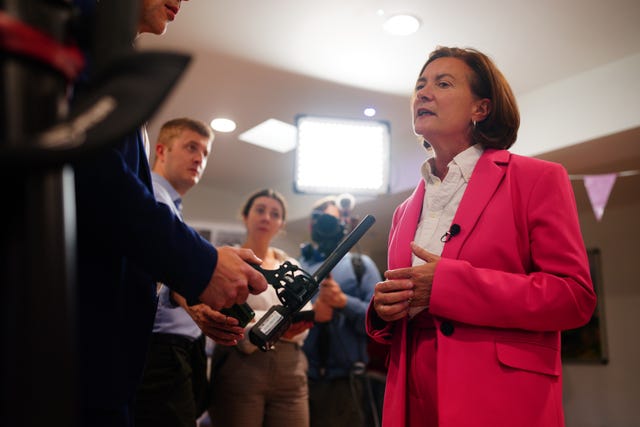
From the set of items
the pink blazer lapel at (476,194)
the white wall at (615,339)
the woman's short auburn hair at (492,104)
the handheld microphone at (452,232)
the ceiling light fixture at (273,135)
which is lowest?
the white wall at (615,339)

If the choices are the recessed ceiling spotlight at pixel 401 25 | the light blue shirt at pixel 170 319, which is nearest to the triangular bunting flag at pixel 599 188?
the recessed ceiling spotlight at pixel 401 25

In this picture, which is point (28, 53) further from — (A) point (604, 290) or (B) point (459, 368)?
(A) point (604, 290)

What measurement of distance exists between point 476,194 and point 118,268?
27.8 inches

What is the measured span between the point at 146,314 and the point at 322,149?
2.39m

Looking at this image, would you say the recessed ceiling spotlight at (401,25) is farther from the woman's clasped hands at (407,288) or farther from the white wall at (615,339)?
the white wall at (615,339)

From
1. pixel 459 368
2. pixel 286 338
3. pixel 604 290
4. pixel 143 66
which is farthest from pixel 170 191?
pixel 604 290

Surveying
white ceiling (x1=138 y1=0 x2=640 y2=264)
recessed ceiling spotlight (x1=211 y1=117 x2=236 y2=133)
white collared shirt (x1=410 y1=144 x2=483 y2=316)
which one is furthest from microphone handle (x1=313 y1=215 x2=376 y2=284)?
recessed ceiling spotlight (x1=211 y1=117 x2=236 y2=133)

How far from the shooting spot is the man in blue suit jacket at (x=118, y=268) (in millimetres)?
590

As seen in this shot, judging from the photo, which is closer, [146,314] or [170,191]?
[146,314]

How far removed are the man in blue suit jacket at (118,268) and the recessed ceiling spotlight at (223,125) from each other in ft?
10.8

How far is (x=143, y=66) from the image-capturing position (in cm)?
35

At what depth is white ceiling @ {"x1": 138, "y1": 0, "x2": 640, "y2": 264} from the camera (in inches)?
96.0

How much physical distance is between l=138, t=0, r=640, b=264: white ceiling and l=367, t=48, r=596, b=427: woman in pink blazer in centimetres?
158

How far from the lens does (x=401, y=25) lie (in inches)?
101
